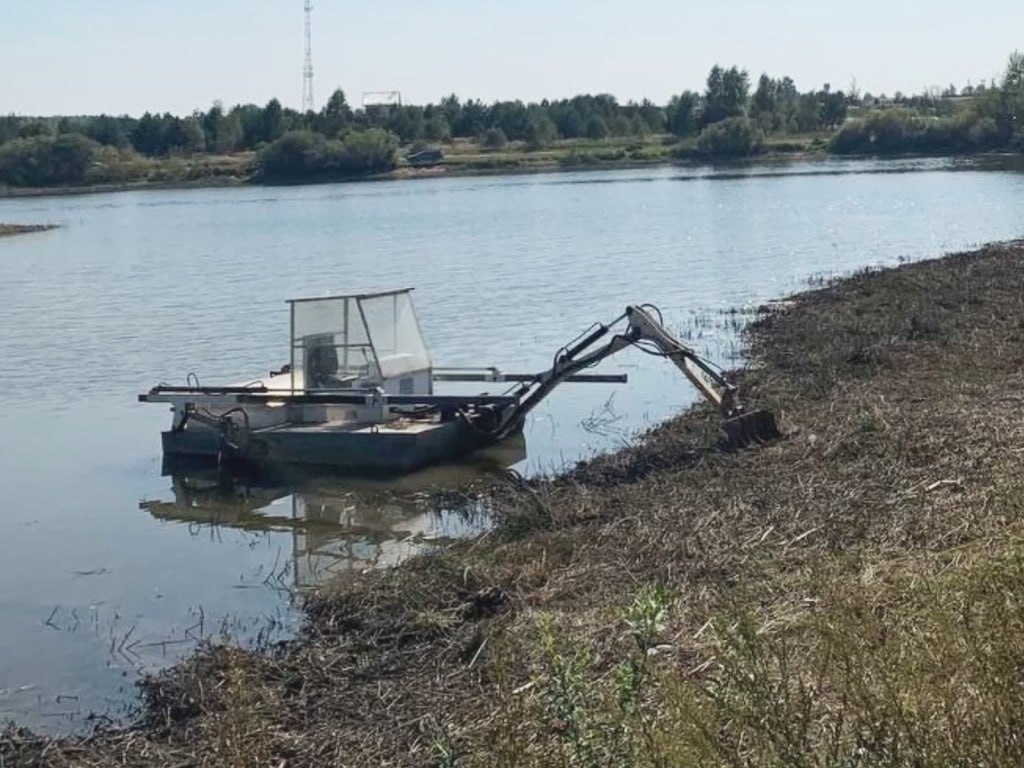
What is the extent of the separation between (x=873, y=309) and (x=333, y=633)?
16980 mm

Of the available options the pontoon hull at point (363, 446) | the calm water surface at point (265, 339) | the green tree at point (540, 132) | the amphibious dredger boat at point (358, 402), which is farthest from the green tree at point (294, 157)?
the pontoon hull at point (363, 446)

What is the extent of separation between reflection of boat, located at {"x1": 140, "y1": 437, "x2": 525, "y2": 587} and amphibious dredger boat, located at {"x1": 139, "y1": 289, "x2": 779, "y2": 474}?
0.26 metres

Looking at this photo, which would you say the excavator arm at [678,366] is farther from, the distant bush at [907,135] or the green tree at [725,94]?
the green tree at [725,94]

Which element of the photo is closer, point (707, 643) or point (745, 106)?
point (707, 643)

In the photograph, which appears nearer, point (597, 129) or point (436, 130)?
point (597, 129)

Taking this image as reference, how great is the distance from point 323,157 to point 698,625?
127 m

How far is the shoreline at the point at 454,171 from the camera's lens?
12494 cm

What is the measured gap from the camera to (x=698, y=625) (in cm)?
791

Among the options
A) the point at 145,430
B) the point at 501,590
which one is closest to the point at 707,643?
the point at 501,590

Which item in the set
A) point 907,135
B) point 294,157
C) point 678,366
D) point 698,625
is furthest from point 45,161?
point 698,625

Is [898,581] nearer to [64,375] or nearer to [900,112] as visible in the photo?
[64,375]

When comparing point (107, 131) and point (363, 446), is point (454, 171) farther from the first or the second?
point (363, 446)

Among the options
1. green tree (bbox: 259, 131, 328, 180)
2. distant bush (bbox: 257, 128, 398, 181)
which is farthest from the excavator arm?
green tree (bbox: 259, 131, 328, 180)

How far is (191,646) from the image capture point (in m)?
11.0
